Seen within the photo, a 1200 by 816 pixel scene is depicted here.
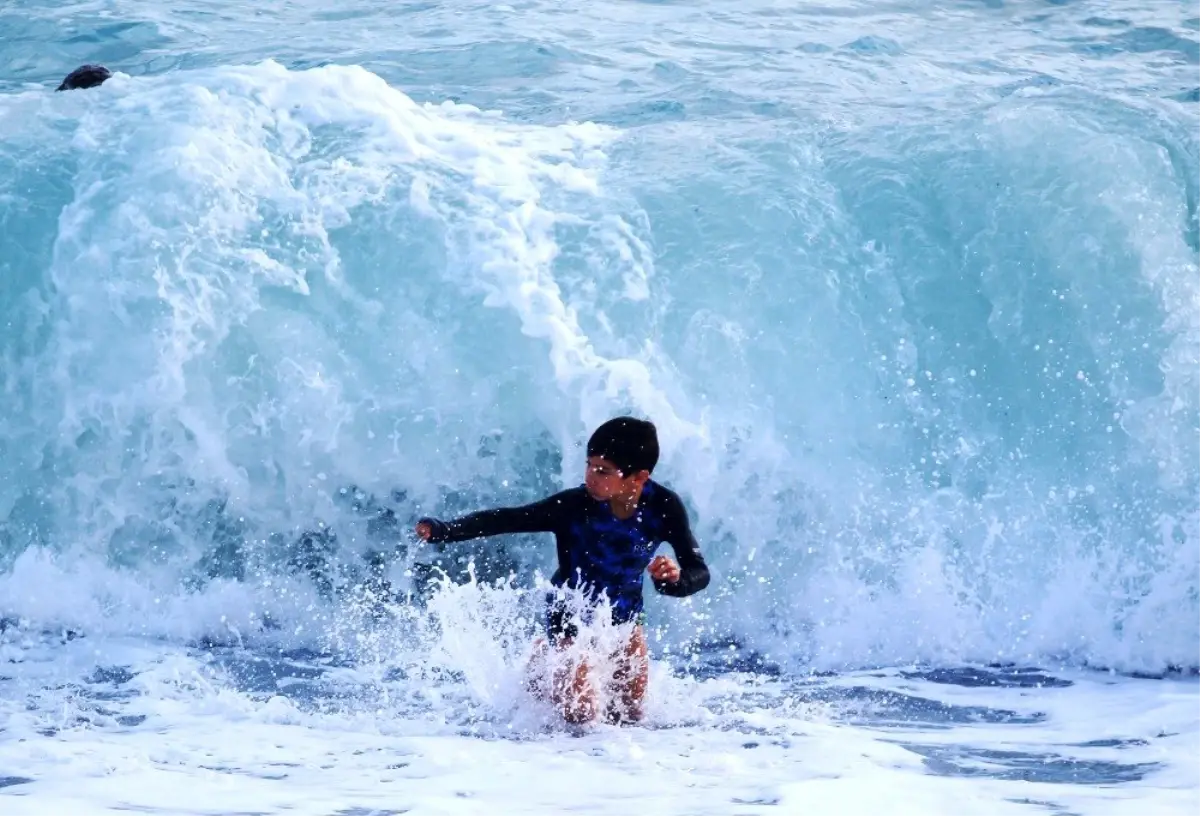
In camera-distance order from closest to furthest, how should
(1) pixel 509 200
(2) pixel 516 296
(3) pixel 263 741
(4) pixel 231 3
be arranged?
(3) pixel 263 741
(2) pixel 516 296
(1) pixel 509 200
(4) pixel 231 3

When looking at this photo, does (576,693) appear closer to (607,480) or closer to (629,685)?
(629,685)

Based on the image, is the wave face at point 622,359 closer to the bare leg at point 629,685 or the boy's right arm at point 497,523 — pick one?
the bare leg at point 629,685

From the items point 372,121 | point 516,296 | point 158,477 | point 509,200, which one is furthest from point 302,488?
point 372,121

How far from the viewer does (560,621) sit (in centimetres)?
497

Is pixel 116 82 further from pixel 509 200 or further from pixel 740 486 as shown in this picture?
pixel 740 486

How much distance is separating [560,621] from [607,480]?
589 mm

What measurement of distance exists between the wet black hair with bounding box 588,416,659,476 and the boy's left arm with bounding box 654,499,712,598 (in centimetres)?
27

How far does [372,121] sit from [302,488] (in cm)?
263

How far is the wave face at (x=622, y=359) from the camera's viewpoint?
6.56 meters

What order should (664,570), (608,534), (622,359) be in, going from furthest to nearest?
(622,359)
(608,534)
(664,570)

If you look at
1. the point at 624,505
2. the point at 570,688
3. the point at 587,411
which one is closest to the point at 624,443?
the point at 624,505

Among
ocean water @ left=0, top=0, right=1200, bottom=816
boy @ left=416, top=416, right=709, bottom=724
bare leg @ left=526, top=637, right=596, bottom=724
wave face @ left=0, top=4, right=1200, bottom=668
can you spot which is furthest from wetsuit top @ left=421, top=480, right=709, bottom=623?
wave face @ left=0, top=4, right=1200, bottom=668

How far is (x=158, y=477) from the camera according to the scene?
679cm

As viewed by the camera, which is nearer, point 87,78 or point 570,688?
point 570,688
